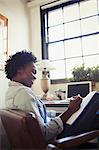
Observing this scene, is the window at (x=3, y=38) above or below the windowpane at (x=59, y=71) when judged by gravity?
above

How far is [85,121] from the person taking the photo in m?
1.38

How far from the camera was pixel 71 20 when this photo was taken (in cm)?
320

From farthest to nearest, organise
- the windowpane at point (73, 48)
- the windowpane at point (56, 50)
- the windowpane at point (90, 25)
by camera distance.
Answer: the windowpane at point (56, 50) → the windowpane at point (73, 48) → the windowpane at point (90, 25)

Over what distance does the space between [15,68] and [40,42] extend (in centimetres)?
179

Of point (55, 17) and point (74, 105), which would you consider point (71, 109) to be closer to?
point (74, 105)

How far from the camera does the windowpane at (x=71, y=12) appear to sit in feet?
10.4

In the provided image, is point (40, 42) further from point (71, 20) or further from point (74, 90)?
point (74, 90)

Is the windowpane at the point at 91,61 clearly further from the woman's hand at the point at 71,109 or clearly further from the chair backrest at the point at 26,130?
the chair backrest at the point at 26,130

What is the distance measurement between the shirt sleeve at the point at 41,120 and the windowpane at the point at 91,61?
175cm

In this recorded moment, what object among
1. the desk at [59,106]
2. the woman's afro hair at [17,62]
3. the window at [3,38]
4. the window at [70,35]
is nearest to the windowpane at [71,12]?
the window at [70,35]

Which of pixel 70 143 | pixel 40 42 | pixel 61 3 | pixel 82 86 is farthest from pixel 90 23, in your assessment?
pixel 70 143

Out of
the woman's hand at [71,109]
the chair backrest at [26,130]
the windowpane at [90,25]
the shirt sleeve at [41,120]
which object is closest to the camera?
the chair backrest at [26,130]

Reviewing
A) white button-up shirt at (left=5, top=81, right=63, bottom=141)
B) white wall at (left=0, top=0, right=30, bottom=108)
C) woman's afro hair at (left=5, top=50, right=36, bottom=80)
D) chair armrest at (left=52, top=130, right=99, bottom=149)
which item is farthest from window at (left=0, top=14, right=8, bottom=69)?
chair armrest at (left=52, top=130, right=99, bottom=149)

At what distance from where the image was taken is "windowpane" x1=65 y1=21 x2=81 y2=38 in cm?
314
